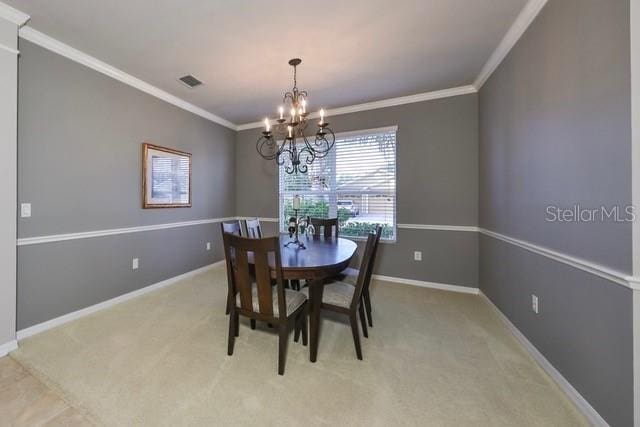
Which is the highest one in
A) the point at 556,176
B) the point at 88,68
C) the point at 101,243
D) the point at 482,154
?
the point at 88,68

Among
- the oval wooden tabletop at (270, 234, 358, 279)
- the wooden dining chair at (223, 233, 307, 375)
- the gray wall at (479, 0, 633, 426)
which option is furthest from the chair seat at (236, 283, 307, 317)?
the gray wall at (479, 0, 633, 426)

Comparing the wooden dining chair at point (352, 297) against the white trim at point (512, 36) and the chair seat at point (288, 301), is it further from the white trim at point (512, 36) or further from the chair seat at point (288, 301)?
the white trim at point (512, 36)

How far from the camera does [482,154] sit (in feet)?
9.54

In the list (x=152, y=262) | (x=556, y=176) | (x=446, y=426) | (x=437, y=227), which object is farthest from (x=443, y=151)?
(x=152, y=262)

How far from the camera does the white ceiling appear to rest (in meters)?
1.81

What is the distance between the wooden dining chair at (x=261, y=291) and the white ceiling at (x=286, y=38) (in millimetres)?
1726

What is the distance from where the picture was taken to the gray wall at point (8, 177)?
1819mm

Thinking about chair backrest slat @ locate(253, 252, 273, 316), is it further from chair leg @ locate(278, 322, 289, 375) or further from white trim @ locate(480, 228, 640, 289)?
white trim @ locate(480, 228, 640, 289)

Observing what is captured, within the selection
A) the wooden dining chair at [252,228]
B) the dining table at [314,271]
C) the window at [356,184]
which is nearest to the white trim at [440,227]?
the window at [356,184]

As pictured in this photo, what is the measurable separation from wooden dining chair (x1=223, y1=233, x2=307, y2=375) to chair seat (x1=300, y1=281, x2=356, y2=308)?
0.57ft

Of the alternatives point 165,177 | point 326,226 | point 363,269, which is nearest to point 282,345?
point 363,269

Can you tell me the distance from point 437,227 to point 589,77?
7.04 ft

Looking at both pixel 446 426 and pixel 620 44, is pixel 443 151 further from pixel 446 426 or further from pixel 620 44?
pixel 446 426

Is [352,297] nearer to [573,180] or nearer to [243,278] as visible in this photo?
[243,278]
